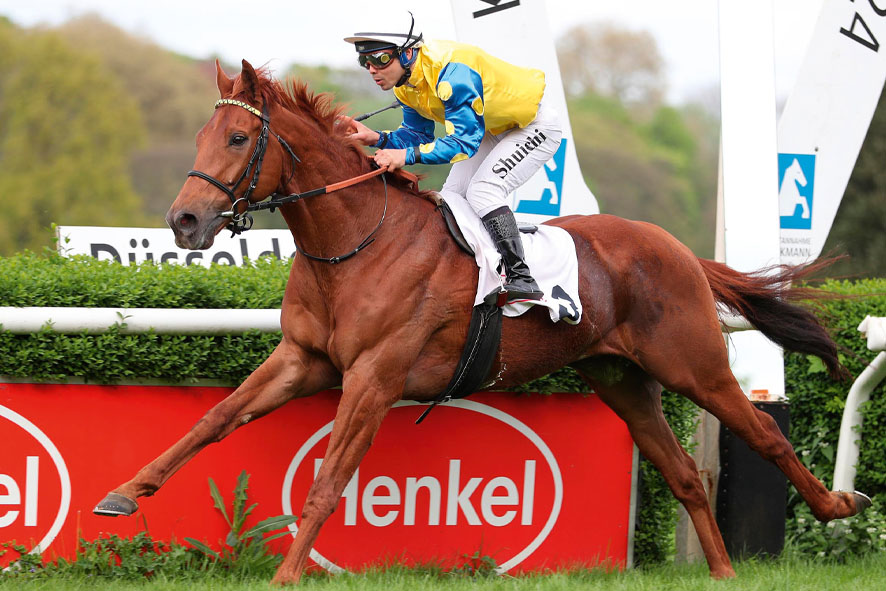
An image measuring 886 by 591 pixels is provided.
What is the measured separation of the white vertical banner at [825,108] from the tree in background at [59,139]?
1104 inches

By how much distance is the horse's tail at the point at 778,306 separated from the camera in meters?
5.11

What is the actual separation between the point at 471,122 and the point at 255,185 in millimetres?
905

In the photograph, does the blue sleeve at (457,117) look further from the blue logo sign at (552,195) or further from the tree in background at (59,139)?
the tree in background at (59,139)

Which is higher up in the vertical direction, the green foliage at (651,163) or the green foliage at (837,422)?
the green foliage at (651,163)

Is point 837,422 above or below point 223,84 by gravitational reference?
below

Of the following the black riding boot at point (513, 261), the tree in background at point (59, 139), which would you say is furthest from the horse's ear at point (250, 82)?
the tree in background at point (59, 139)

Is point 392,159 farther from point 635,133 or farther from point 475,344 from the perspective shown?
point 635,133

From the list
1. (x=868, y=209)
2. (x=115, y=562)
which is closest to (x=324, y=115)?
(x=115, y=562)

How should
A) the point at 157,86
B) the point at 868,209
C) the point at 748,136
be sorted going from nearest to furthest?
the point at 748,136
the point at 868,209
the point at 157,86

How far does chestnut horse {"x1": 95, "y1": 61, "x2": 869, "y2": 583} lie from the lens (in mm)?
3998

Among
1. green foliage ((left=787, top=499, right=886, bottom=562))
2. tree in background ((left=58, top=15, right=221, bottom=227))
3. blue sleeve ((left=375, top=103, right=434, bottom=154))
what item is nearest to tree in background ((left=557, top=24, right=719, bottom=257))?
tree in background ((left=58, top=15, right=221, bottom=227))

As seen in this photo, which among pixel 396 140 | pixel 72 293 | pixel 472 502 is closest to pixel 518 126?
pixel 396 140

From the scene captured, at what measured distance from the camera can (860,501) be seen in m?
5.05

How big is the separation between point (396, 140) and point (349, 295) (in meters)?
0.91
